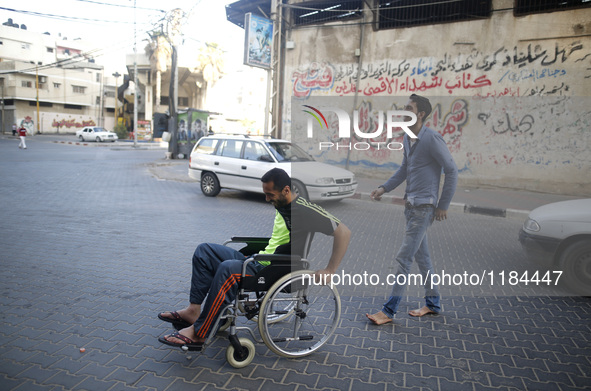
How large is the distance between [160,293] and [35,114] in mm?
55643

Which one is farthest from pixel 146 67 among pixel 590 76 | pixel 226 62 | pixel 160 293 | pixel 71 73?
pixel 160 293

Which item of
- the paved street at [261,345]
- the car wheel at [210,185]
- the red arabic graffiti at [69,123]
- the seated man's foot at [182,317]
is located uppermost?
the red arabic graffiti at [69,123]

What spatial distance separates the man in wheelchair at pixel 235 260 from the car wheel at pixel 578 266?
3.05 meters

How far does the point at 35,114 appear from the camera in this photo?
163ft

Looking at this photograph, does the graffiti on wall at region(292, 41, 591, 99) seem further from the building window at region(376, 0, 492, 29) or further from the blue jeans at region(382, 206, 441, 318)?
the blue jeans at region(382, 206, 441, 318)

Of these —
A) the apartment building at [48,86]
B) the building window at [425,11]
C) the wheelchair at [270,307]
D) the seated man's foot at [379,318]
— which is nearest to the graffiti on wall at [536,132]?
the building window at [425,11]

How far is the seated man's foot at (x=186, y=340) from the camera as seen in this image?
9.37 ft

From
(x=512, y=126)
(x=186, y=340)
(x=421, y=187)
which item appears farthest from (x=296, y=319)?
(x=512, y=126)

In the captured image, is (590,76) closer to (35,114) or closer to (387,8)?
(387,8)

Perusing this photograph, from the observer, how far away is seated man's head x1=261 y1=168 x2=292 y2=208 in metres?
2.96

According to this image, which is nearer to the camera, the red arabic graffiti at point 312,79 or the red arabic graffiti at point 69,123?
the red arabic graffiti at point 312,79

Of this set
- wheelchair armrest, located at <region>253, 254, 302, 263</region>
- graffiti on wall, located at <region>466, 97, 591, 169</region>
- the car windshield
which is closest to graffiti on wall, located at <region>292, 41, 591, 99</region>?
graffiti on wall, located at <region>466, 97, 591, 169</region>

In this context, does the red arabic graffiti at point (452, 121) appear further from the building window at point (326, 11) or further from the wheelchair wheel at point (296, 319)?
the wheelchair wheel at point (296, 319)

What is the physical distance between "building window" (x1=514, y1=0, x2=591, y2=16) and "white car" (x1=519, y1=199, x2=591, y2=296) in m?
8.93
